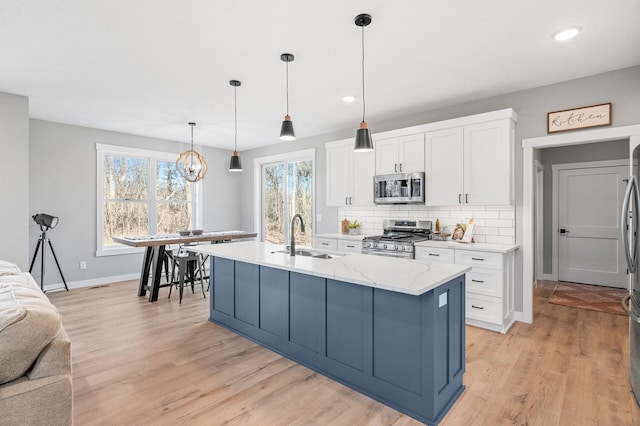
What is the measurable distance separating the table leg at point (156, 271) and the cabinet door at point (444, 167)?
3786mm

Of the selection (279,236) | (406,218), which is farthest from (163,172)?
(406,218)

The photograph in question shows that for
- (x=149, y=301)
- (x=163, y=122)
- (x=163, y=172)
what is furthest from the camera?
(x=163, y=172)

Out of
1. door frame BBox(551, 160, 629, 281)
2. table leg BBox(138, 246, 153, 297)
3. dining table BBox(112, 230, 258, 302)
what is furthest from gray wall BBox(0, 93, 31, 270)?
door frame BBox(551, 160, 629, 281)

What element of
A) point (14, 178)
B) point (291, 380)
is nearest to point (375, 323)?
point (291, 380)

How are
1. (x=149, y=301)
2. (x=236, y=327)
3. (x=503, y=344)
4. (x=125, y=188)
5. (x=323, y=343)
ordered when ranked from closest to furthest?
1. (x=323, y=343)
2. (x=503, y=344)
3. (x=236, y=327)
4. (x=149, y=301)
5. (x=125, y=188)

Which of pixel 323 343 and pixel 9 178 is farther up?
pixel 9 178

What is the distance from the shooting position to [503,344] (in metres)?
3.19

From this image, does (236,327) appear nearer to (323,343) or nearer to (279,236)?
(323,343)

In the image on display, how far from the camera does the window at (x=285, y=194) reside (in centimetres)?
631

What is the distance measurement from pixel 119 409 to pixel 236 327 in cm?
136

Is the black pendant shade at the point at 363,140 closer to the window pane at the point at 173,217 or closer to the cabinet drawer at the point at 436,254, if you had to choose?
the cabinet drawer at the point at 436,254

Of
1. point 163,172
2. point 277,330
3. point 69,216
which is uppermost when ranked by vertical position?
point 163,172

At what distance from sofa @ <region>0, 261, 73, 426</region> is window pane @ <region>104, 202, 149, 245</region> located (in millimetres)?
4888

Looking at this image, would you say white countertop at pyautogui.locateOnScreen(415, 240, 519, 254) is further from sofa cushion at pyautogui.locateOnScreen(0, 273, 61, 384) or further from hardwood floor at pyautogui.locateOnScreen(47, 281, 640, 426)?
sofa cushion at pyautogui.locateOnScreen(0, 273, 61, 384)
